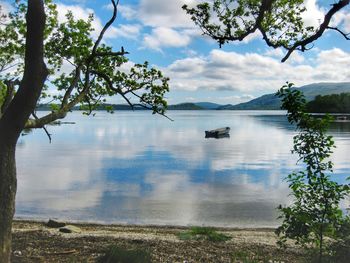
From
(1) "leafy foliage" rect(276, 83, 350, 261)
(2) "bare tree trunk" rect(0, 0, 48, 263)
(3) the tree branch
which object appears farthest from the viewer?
(3) the tree branch

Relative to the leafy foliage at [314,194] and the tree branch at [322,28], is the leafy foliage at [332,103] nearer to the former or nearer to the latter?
the tree branch at [322,28]

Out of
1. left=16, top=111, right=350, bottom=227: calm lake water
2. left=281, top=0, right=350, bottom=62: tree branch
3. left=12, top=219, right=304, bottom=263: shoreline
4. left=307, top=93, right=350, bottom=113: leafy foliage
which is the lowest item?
left=16, top=111, right=350, bottom=227: calm lake water

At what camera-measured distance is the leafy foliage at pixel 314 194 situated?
276 inches

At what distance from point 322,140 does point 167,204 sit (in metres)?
18.5

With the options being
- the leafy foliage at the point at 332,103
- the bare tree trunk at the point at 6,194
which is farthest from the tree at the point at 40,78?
the leafy foliage at the point at 332,103

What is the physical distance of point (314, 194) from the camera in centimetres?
722

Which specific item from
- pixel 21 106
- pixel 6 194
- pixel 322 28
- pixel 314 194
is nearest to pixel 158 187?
pixel 322 28

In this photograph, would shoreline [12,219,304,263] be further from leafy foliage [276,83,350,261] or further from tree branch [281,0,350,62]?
tree branch [281,0,350,62]

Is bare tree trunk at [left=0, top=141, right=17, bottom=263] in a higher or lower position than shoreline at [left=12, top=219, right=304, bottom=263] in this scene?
higher

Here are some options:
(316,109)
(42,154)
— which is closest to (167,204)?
(42,154)

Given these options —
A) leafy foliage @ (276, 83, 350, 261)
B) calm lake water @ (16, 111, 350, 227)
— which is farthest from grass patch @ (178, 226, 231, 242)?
leafy foliage @ (276, 83, 350, 261)

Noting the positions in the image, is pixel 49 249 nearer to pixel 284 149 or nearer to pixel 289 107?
pixel 289 107

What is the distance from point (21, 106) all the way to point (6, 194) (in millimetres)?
1540

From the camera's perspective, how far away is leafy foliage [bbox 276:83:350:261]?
7.00 metres
